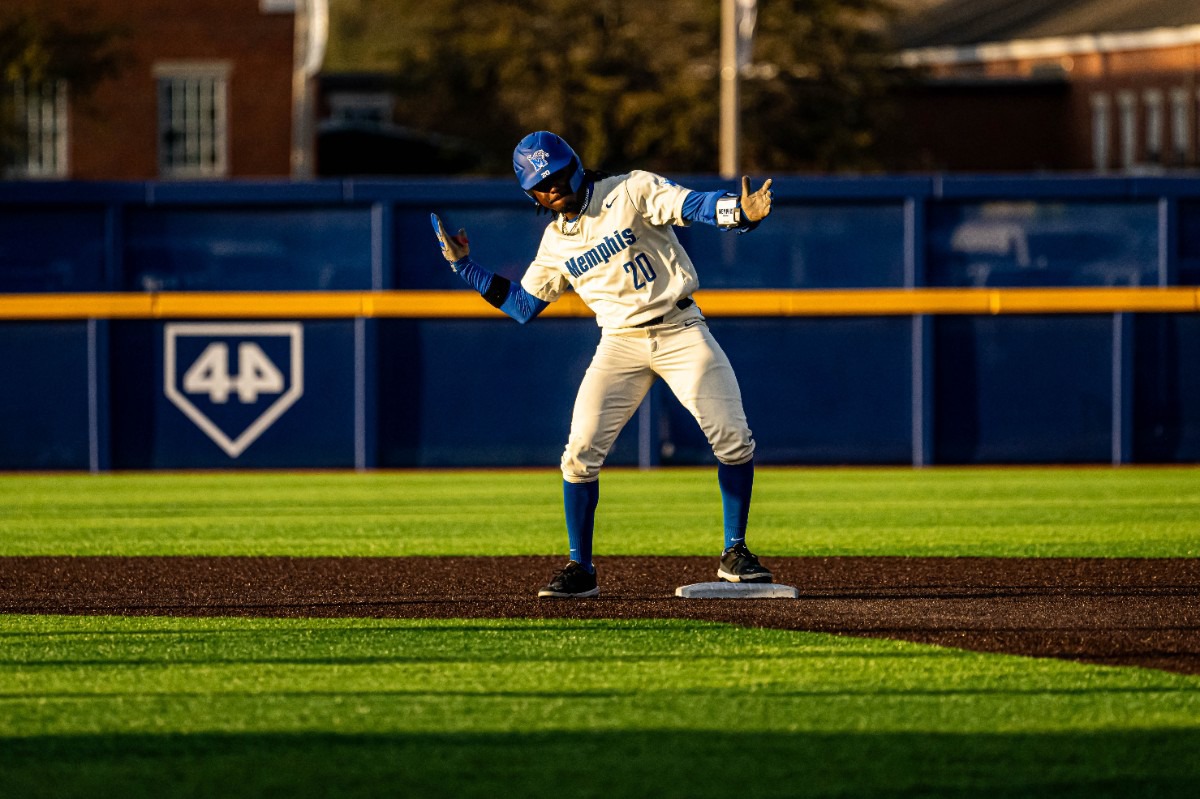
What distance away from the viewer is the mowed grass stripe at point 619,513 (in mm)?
10273

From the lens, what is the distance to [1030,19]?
5747 centimetres

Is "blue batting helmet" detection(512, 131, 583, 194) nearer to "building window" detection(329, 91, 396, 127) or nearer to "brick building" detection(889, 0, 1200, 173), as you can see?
"brick building" detection(889, 0, 1200, 173)

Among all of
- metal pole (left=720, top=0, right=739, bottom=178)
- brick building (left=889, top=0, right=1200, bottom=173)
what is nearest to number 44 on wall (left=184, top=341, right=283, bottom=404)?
metal pole (left=720, top=0, right=739, bottom=178)

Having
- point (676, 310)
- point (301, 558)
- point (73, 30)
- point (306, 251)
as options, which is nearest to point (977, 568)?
point (676, 310)

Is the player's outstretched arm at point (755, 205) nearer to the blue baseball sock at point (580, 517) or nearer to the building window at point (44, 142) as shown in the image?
the blue baseball sock at point (580, 517)

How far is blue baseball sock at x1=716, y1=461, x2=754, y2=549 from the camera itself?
27.1ft

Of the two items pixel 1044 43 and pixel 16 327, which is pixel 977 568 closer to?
pixel 16 327

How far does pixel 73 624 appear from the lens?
24.5ft

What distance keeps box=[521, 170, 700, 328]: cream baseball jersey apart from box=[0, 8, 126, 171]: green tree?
85.1 ft

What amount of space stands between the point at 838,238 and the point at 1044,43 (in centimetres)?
4150

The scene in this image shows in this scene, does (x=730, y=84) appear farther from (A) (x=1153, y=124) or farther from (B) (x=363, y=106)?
(A) (x=1153, y=124)

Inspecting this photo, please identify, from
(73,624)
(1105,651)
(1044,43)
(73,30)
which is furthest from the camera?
(1044,43)

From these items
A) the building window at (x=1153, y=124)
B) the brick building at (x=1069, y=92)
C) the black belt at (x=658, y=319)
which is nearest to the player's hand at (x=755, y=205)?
the black belt at (x=658, y=319)

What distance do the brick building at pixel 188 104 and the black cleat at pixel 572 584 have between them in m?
28.8
